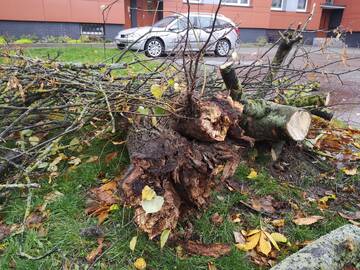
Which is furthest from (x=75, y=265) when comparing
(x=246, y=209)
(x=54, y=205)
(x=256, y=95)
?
(x=256, y=95)

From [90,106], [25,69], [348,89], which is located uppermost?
[25,69]

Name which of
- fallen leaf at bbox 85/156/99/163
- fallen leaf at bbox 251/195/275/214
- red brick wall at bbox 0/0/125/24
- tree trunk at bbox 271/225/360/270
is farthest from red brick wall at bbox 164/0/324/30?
tree trunk at bbox 271/225/360/270

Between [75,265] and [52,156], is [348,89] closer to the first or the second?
[52,156]

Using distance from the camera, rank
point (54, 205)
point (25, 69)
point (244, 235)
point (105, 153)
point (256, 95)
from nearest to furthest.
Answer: point (244, 235), point (54, 205), point (25, 69), point (105, 153), point (256, 95)

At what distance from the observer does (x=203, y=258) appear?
2.21 m

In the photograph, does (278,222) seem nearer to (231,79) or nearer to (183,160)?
(183,160)

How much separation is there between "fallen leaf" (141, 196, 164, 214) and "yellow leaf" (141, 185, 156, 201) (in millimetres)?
16

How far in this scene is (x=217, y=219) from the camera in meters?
2.53

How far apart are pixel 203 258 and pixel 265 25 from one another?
22.2 metres

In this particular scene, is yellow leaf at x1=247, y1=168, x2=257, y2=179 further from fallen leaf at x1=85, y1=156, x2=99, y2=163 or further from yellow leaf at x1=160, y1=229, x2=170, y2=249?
fallen leaf at x1=85, y1=156, x2=99, y2=163

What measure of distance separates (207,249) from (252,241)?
0.33 m

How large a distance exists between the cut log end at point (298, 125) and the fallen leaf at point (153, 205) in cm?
123

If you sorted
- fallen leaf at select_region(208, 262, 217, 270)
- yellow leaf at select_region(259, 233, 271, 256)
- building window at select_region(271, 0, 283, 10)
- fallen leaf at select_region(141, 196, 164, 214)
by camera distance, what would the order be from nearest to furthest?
1. fallen leaf at select_region(141, 196, 164, 214)
2. fallen leaf at select_region(208, 262, 217, 270)
3. yellow leaf at select_region(259, 233, 271, 256)
4. building window at select_region(271, 0, 283, 10)

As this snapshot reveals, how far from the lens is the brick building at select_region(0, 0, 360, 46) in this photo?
620 inches
